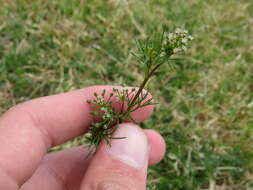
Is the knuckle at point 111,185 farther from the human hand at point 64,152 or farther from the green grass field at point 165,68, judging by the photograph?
the green grass field at point 165,68

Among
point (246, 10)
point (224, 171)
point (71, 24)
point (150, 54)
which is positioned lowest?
point (224, 171)

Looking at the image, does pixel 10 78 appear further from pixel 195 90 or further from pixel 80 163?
pixel 195 90

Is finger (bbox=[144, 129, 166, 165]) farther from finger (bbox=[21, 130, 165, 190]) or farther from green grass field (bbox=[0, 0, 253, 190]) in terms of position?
green grass field (bbox=[0, 0, 253, 190])

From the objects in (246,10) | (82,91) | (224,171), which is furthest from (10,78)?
(246,10)

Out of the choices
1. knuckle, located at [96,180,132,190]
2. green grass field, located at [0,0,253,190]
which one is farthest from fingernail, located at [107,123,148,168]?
green grass field, located at [0,0,253,190]

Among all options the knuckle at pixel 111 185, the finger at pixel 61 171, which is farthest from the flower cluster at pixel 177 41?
the finger at pixel 61 171

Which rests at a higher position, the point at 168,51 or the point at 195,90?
the point at 168,51
